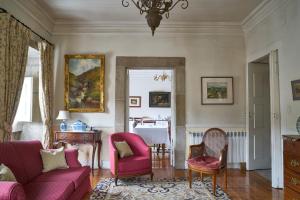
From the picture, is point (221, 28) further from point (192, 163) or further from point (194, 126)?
point (192, 163)

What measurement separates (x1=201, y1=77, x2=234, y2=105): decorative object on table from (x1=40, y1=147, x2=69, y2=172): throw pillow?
329 centimetres

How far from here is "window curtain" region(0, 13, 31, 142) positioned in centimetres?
346

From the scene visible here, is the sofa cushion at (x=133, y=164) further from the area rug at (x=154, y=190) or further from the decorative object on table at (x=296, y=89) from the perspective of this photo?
the decorative object on table at (x=296, y=89)

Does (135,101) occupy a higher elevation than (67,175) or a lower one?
higher

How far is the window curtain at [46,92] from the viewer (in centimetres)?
495

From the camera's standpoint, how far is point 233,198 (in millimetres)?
3672

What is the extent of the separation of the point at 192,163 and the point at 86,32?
3737 mm

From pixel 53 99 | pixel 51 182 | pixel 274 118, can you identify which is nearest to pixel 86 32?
pixel 53 99

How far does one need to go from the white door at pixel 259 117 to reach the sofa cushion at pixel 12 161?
4.47 m

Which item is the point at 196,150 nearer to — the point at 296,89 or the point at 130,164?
the point at 130,164

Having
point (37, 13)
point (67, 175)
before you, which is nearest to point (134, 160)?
point (67, 175)

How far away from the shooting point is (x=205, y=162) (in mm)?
4230

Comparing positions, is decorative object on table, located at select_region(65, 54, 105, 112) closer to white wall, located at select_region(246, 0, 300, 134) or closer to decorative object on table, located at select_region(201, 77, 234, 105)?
decorative object on table, located at select_region(201, 77, 234, 105)

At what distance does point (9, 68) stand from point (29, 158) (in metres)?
1.36
